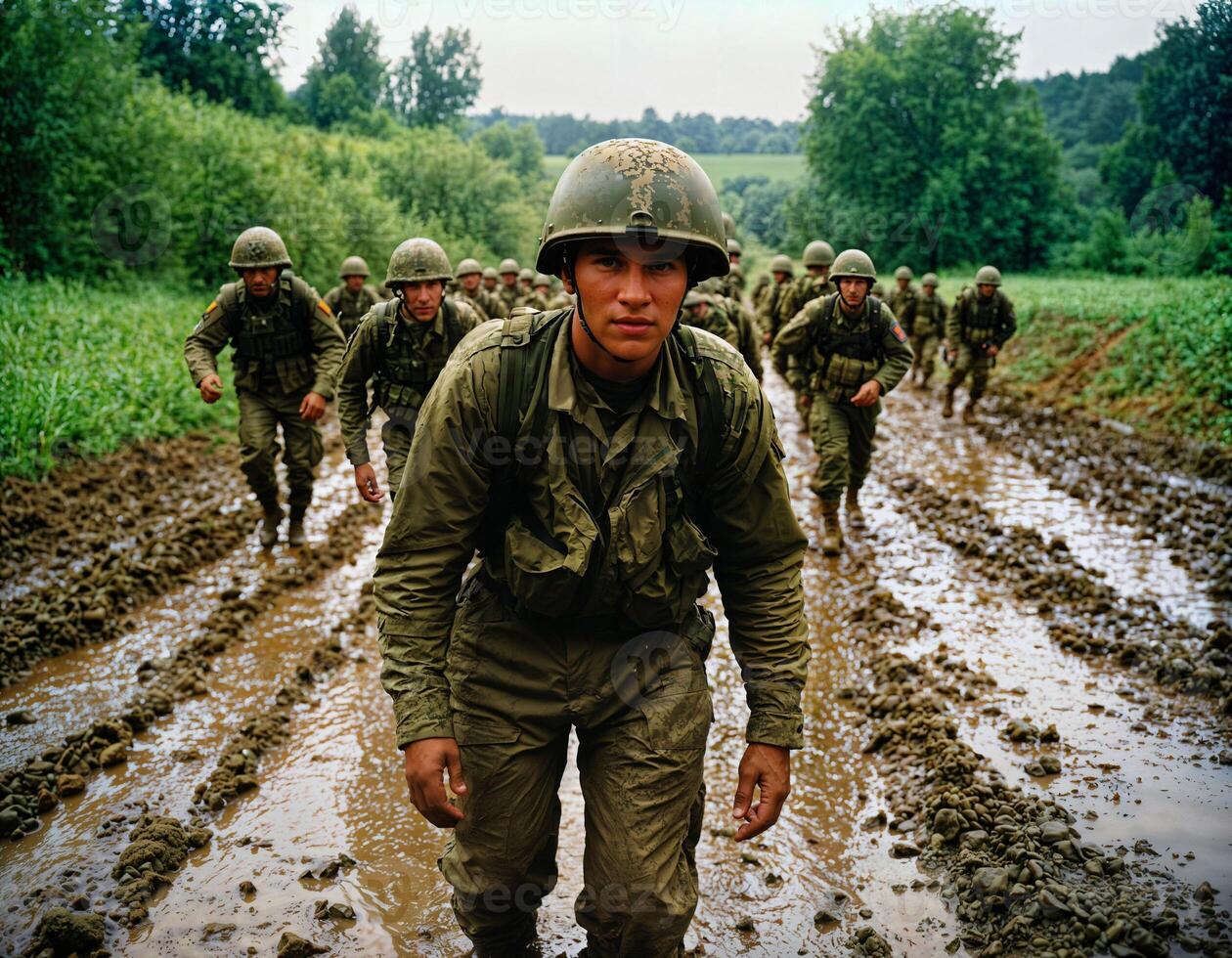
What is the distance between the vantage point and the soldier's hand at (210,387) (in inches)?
245

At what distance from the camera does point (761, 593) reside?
8.37ft

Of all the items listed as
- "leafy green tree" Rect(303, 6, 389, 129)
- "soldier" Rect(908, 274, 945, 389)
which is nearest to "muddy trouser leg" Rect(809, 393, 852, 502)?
"soldier" Rect(908, 274, 945, 389)

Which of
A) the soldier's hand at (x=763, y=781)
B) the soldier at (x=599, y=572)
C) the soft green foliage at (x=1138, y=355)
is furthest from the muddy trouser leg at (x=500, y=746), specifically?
the soft green foliage at (x=1138, y=355)

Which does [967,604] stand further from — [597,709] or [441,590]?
[441,590]

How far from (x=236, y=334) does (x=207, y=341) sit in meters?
0.23

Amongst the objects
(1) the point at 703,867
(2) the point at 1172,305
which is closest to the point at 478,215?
(2) the point at 1172,305

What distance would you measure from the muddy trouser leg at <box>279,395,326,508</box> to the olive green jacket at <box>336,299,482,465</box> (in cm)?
133

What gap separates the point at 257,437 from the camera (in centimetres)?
715

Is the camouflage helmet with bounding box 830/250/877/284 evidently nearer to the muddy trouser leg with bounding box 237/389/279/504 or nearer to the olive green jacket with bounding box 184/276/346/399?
the olive green jacket with bounding box 184/276/346/399

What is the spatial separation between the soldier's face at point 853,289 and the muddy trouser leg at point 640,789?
5422 millimetres

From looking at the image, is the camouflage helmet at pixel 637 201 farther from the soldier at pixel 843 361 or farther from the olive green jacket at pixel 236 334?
the soldier at pixel 843 361

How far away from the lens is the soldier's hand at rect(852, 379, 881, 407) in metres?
7.12

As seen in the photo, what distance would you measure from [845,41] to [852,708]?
49.2m
